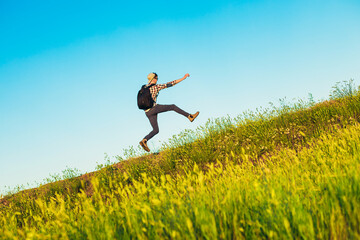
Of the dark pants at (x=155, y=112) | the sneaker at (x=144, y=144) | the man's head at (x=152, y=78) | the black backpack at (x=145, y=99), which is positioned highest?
the man's head at (x=152, y=78)

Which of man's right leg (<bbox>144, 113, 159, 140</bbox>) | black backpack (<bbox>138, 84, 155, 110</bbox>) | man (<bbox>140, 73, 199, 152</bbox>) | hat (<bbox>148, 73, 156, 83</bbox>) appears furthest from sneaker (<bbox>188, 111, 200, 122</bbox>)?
hat (<bbox>148, 73, 156, 83</bbox>)

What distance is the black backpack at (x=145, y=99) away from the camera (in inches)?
270

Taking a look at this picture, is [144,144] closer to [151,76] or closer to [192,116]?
[192,116]

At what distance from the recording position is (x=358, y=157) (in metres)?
2.68

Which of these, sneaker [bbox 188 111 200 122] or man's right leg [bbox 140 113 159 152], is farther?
man's right leg [bbox 140 113 159 152]

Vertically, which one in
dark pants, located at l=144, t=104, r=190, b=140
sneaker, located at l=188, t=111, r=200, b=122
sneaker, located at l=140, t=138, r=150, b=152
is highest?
dark pants, located at l=144, t=104, r=190, b=140

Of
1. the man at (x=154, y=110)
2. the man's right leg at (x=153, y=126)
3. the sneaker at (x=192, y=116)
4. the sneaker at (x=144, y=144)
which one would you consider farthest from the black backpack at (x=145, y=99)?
the sneaker at (x=192, y=116)

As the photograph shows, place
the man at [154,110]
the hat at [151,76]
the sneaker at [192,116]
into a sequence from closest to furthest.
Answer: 1. the sneaker at [192,116]
2. the man at [154,110]
3. the hat at [151,76]

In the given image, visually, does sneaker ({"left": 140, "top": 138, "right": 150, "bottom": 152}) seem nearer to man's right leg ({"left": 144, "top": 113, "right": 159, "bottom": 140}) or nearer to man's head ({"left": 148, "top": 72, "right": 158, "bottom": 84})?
man's right leg ({"left": 144, "top": 113, "right": 159, "bottom": 140})

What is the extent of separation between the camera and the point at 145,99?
22.5 feet

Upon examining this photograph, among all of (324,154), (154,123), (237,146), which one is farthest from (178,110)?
(324,154)

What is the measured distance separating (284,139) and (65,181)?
5.71m

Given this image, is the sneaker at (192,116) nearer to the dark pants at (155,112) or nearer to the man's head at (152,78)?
the dark pants at (155,112)

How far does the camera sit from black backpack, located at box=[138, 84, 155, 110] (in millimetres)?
6863
